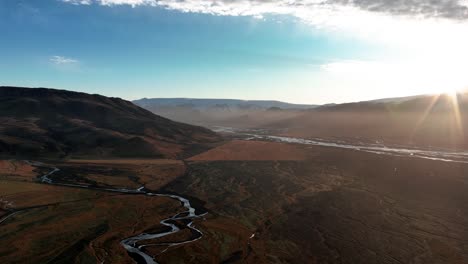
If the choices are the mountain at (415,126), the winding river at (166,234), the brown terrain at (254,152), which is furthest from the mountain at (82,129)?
the mountain at (415,126)

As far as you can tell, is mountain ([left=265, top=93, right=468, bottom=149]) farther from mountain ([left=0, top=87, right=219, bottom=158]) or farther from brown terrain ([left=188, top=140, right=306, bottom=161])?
mountain ([left=0, top=87, right=219, bottom=158])

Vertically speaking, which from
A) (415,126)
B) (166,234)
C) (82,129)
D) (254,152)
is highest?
(415,126)

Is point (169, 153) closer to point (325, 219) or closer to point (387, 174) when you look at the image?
point (387, 174)

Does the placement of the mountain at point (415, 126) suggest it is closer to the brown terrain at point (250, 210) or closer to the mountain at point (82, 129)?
the brown terrain at point (250, 210)

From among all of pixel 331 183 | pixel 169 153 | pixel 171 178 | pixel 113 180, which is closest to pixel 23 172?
pixel 113 180

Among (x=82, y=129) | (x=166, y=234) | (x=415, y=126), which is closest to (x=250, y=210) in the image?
(x=166, y=234)

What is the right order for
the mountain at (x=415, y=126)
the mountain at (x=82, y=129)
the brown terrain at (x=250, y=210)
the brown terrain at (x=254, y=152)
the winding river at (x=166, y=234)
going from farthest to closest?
the mountain at (x=415, y=126) < the mountain at (x=82, y=129) < the brown terrain at (x=254, y=152) < the brown terrain at (x=250, y=210) < the winding river at (x=166, y=234)

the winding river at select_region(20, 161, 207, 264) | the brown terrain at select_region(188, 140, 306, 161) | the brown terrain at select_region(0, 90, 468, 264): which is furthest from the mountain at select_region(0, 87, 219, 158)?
the winding river at select_region(20, 161, 207, 264)

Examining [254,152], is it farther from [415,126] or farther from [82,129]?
[415,126]
